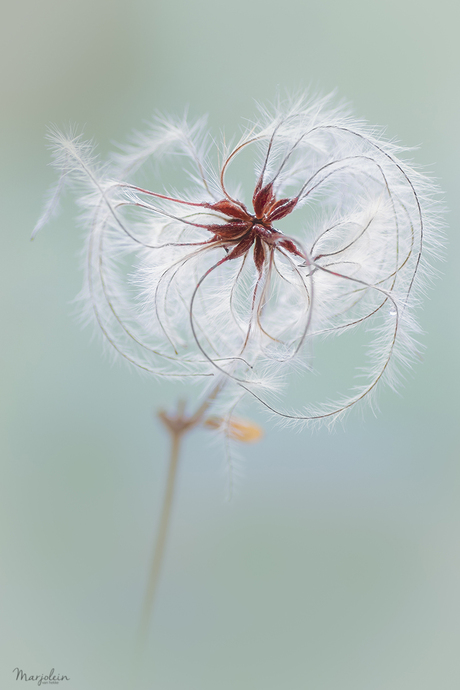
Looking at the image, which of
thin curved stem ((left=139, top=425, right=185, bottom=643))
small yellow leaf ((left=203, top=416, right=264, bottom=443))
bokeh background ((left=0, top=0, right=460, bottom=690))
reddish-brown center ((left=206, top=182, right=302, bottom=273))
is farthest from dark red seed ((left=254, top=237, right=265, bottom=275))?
bokeh background ((left=0, top=0, right=460, bottom=690))

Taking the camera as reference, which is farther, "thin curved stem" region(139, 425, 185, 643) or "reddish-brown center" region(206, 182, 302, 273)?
"thin curved stem" region(139, 425, 185, 643)

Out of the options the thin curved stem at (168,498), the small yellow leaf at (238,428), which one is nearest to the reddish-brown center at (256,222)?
the small yellow leaf at (238,428)

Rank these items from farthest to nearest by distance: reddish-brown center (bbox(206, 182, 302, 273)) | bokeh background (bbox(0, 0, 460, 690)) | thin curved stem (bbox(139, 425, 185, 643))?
bokeh background (bbox(0, 0, 460, 690)) < thin curved stem (bbox(139, 425, 185, 643)) < reddish-brown center (bbox(206, 182, 302, 273))

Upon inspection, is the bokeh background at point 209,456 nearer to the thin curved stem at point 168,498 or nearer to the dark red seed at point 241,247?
the thin curved stem at point 168,498

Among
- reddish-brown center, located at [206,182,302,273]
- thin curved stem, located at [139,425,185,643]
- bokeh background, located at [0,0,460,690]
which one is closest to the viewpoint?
reddish-brown center, located at [206,182,302,273]

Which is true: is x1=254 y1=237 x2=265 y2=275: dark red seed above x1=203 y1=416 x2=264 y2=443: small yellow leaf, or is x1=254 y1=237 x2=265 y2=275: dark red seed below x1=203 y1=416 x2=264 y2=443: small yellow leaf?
above

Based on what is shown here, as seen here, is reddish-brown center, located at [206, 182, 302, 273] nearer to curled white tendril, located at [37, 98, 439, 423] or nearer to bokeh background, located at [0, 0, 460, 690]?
curled white tendril, located at [37, 98, 439, 423]

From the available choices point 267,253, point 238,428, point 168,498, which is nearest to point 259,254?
point 267,253

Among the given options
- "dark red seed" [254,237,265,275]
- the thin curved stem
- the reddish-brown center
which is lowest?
the thin curved stem
